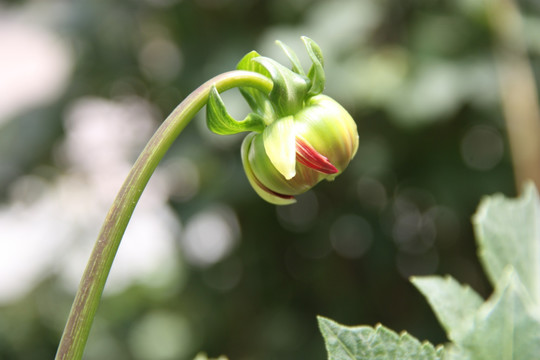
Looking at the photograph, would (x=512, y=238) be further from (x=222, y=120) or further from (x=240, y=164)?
(x=240, y=164)

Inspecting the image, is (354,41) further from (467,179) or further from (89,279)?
(89,279)

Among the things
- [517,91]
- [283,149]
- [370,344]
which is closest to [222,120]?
[283,149]

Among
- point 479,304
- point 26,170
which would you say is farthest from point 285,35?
point 479,304

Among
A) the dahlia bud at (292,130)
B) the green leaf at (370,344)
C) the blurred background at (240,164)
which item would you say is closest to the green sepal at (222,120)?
the dahlia bud at (292,130)

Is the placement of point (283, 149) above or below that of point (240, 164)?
below

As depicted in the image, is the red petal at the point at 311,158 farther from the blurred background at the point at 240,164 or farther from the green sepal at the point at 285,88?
the blurred background at the point at 240,164
